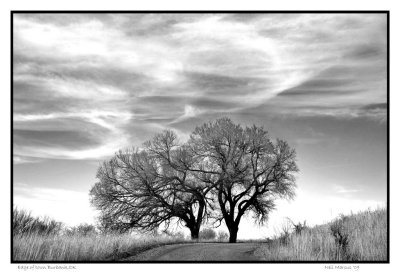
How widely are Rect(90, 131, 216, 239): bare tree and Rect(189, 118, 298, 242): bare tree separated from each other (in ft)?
3.40

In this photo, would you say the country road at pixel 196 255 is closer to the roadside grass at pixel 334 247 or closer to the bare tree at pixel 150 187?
the roadside grass at pixel 334 247

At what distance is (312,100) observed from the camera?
13.6 metres

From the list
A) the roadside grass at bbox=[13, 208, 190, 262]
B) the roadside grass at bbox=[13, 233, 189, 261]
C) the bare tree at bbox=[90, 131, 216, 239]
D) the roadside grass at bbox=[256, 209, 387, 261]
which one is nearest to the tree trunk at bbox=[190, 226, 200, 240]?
the bare tree at bbox=[90, 131, 216, 239]

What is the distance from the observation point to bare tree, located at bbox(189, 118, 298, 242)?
89.6 feet

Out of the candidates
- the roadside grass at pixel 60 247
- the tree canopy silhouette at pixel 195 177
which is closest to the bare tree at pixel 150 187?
the tree canopy silhouette at pixel 195 177

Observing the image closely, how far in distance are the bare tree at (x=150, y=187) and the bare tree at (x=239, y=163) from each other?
1.04 metres

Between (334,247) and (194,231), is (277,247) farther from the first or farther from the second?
(194,231)

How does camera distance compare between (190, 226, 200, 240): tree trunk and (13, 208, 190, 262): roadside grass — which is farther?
(190, 226, 200, 240): tree trunk

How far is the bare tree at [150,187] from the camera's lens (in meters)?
27.7

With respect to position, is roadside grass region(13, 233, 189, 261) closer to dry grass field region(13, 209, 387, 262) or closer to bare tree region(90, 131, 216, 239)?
dry grass field region(13, 209, 387, 262)

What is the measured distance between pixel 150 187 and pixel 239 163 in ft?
18.7

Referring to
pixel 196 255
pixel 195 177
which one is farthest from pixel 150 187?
pixel 196 255
